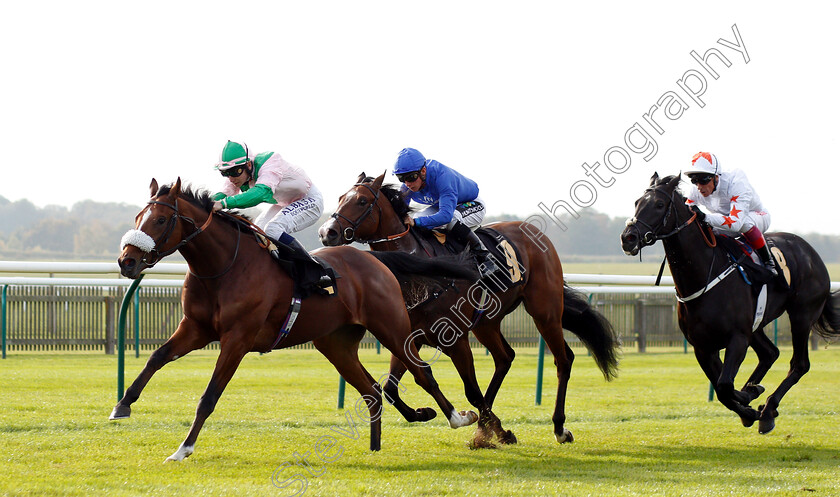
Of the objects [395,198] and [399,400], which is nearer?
[399,400]

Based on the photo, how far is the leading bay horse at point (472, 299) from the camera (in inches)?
228

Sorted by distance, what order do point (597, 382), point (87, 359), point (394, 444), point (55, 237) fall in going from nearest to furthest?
point (394, 444), point (597, 382), point (87, 359), point (55, 237)

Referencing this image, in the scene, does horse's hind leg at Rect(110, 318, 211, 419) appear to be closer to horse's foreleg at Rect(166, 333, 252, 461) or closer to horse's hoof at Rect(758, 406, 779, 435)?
horse's foreleg at Rect(166, 333, 252, 461)

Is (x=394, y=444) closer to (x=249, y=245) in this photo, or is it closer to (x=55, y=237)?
(x=249, y=245)

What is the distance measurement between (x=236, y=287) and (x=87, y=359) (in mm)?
8400

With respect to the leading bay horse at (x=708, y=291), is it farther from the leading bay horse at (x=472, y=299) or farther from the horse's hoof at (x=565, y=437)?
the horse's hoof at (x=565, y=437)

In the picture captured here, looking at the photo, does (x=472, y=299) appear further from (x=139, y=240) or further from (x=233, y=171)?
(x=139, y=240)

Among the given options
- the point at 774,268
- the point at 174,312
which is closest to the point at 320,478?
the point at 774,268

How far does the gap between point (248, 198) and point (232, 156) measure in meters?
0.34

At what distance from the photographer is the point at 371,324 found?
5.31 meters

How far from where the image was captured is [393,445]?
5582 millimetres

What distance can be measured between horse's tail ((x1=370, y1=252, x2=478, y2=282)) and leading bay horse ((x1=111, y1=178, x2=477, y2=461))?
194 millimetres

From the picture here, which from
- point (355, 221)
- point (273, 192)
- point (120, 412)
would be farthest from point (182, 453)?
point (355, 221)

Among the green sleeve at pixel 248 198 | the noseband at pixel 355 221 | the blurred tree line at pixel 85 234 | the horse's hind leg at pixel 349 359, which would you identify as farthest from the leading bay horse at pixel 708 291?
the blurred tree line at pixel 85 234
